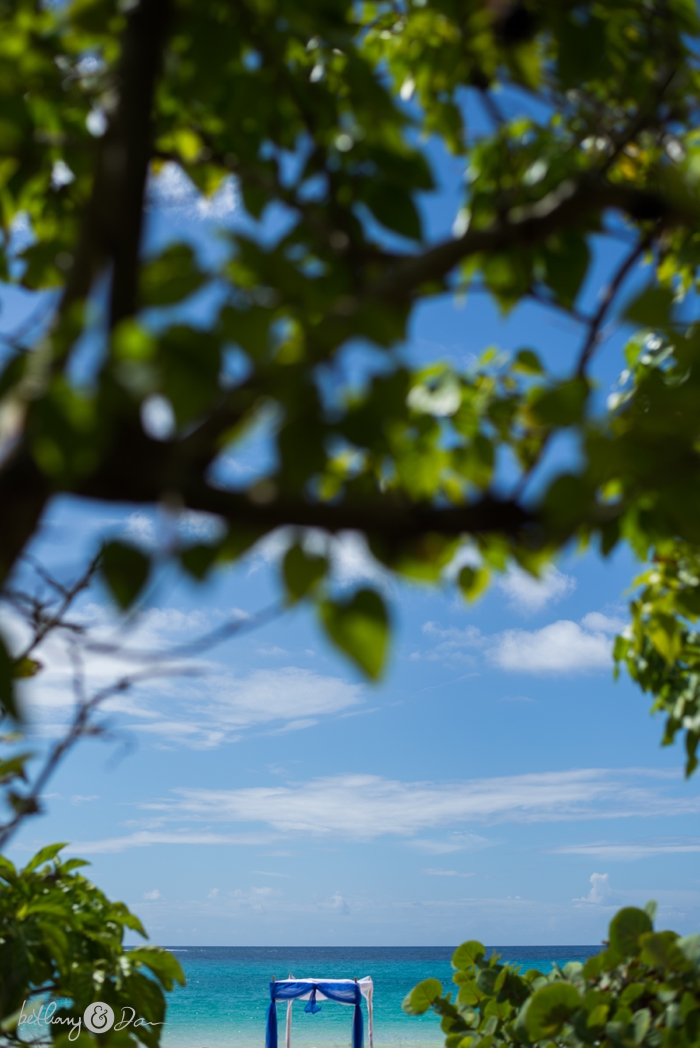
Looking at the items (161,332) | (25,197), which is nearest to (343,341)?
(161,332)

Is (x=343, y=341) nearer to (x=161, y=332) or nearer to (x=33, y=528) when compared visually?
(x=161, y=332)

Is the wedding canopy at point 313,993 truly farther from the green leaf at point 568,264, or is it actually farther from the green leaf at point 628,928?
the green leaf at point 568,264

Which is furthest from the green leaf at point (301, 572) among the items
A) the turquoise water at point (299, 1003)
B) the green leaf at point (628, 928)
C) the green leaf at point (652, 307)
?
the turquoise water at point (299, 1003)

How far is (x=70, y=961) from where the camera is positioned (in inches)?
63.9

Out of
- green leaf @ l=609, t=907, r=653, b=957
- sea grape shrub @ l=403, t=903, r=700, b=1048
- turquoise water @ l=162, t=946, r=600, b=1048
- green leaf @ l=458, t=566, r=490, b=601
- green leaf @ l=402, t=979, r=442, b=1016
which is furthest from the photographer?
turquoise water @ l=162, t=946, r=600, b=1048

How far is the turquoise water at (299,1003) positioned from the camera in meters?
30.1

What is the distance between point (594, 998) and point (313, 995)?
557 inches

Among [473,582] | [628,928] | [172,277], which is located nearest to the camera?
[172,277]

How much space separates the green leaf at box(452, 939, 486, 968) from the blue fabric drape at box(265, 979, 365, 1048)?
1232 cm

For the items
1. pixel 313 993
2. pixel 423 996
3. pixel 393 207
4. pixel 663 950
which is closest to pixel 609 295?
pixel 393 207

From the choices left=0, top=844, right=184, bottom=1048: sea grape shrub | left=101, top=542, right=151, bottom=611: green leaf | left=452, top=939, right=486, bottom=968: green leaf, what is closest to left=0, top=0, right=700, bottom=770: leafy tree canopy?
left=101, top=542, right=151, bottom=611: green leaf

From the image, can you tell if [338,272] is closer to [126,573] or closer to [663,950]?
[126,573]

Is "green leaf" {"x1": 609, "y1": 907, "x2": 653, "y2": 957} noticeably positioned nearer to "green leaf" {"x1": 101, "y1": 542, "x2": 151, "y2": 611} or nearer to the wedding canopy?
"green leaf" {"x1": 101, "y1": 542, "x2": 151, "y2": 611}

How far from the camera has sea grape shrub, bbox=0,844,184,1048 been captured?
5.14 feet
